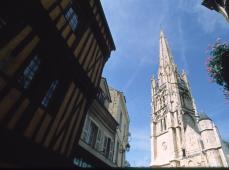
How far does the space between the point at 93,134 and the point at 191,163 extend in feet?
78.5

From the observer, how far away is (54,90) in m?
5.38

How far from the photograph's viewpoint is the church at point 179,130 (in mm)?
24828

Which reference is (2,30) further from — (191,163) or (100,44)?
(191,163)

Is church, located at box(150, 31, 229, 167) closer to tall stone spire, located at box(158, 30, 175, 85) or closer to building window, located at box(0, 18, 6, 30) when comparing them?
tall stone spire, located at box(158, 30, 175, 85)

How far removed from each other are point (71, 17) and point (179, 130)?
102 ft

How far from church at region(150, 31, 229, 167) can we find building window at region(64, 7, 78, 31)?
22.8 m

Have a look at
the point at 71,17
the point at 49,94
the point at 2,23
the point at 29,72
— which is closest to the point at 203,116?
the point at 71,17

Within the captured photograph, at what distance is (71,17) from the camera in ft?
20.6

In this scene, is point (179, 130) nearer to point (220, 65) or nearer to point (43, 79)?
point (220, 65)

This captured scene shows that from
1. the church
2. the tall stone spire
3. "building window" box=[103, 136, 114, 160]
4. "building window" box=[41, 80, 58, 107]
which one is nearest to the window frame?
"building window" box=[41, 80, 58, 107]

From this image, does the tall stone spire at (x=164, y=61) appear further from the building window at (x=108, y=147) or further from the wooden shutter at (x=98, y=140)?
the wooden shutter at (x=98, y=140)

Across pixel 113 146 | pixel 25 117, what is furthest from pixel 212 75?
pixel 113 146

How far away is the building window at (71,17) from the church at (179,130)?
22.8 meters

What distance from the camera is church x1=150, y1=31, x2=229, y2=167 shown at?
24.8m
